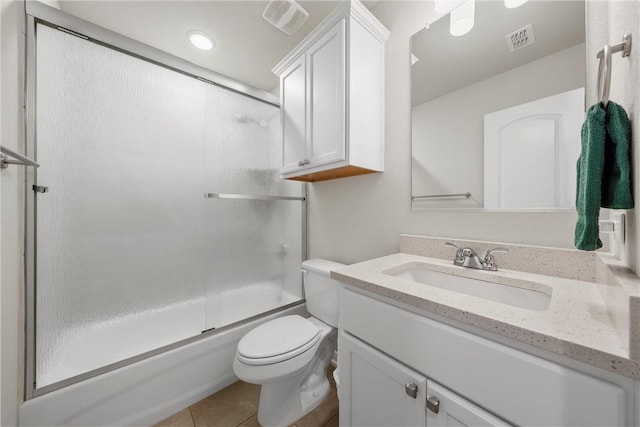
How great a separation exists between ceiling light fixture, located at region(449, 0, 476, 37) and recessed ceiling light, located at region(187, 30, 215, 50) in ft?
5.10

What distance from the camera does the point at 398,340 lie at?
0.66 metres

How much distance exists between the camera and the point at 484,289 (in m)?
0.84

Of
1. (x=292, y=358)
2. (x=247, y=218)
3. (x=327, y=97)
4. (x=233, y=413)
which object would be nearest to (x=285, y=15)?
(x=327, y=97)

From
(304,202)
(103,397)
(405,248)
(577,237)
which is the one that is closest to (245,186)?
(304,202)

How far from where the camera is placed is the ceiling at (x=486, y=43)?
831 millimetres

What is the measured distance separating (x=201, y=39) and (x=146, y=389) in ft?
7.26

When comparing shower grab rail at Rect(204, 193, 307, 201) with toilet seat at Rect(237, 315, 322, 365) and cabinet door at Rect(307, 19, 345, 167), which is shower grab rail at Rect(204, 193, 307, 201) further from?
toilet seat at Rect(237, 315, 322, 365)

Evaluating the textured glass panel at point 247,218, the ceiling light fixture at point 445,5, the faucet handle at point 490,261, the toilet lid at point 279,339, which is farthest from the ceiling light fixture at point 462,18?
the toilet lid at point 279,339

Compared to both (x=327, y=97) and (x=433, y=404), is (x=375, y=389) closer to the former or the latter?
(x=433, y=404)

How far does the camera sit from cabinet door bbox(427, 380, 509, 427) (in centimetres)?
50

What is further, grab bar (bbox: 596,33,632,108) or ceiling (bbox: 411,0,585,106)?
ceiling (bbox: 411,0,585,106)

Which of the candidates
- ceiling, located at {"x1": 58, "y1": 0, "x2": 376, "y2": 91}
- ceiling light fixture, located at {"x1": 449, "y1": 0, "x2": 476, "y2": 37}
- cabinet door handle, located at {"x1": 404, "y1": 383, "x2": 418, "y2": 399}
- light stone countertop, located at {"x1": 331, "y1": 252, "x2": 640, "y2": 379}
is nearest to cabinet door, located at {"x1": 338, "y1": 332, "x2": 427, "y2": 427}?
cabinet door handle, located at {"x1": 404, "y1": 383, "x2": 418, "y2": 399}

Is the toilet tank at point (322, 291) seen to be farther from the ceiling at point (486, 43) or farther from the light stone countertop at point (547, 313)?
the ceiling at point (486, 43)

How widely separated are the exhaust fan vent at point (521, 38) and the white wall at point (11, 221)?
6.59 feet
